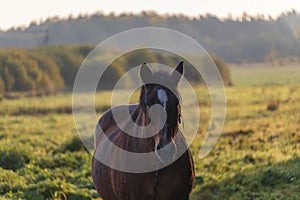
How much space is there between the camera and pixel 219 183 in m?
9.10

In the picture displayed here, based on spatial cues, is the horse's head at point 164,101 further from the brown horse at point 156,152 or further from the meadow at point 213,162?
the meadow at point 213,162

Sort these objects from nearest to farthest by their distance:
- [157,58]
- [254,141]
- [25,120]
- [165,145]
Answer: [165,145]
[254,141]
[25,120]
[157,58]

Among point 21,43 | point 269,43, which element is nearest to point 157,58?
point 269,43

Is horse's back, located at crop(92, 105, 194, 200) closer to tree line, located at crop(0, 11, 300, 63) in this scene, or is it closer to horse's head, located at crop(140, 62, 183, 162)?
horse's head, located at crop(140, 62, 183, 162)

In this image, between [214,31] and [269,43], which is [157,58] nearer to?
[269,43]

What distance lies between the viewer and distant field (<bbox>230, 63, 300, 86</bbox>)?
39400 mm

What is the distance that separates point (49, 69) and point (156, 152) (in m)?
43.1

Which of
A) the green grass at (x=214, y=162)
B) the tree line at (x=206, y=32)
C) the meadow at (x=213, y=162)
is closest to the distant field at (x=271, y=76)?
the tree line at (x=206, y=32)

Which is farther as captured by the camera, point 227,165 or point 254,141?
point 254,141

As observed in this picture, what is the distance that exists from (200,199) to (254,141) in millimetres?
5282

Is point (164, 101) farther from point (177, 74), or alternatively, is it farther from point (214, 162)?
point (214, 162)

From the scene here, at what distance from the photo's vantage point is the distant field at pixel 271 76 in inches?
1551

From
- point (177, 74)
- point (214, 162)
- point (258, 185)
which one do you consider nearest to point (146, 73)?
point (177, 74)

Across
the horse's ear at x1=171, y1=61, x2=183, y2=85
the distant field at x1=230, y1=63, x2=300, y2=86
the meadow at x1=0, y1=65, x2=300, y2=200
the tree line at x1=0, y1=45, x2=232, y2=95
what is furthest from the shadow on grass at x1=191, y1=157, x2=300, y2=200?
the tree line at x1=0, y1=45, x2=232, y2=95
